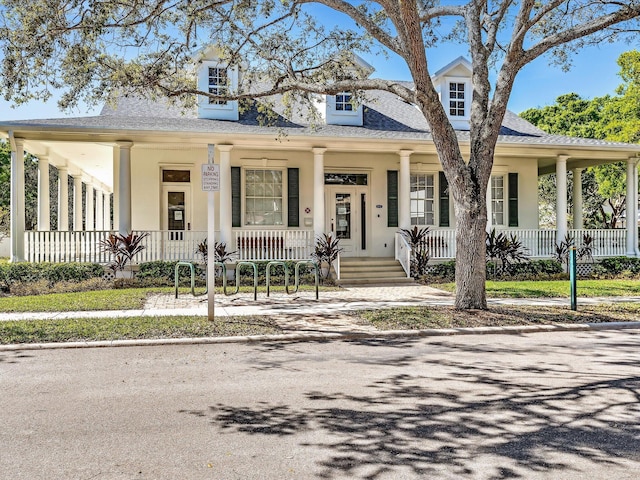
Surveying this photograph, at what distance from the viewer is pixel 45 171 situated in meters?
16.6

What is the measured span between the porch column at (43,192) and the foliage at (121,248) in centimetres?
328

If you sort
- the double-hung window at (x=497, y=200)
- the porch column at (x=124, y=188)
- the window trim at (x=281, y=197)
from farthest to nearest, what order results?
1. the double-hung window at (x=497, y=200)
2. the window trim at (x=281, y=197)
3. the porch column at (x=124, y=188)

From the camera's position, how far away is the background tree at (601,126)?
2414cm

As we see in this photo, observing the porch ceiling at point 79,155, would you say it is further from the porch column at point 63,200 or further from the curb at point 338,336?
the curb at point 338,336

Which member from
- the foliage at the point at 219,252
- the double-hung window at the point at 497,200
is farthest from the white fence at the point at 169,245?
the double-hung window at the point at 497,200

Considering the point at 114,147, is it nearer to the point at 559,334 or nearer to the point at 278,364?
the point at 278,364

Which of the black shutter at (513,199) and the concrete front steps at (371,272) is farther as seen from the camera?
the black shutter at (513,199)

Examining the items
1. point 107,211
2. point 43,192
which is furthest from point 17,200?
point 107,211

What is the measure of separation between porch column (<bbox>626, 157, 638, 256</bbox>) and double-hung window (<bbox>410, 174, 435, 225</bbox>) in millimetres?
6368

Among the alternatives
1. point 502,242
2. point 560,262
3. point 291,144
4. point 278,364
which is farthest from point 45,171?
point 560,262

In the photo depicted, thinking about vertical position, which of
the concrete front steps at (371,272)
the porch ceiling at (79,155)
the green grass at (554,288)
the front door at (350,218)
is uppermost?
the porch ceiling at (79,155)

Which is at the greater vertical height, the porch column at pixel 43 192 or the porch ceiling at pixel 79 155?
the porch ceiling at pixel 79 155

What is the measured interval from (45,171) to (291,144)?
7.71 metres

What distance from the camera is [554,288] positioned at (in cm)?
1416
